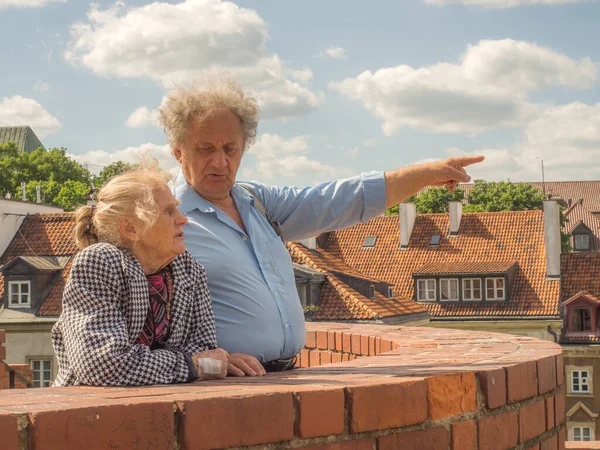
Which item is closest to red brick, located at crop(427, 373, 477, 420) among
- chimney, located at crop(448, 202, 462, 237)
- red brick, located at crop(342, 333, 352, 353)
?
red brick, located at crop(342, 333, 352, 353)

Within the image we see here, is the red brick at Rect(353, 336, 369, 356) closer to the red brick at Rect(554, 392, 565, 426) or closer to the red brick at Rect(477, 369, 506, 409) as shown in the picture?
the red brick at Rect(554, 392, 565, 426)

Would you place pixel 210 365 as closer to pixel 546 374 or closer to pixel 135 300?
pixel 135 300

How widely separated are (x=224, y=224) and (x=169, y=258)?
60 centimetres

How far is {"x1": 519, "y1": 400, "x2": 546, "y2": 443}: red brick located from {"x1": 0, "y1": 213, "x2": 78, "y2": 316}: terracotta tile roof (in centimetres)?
2910

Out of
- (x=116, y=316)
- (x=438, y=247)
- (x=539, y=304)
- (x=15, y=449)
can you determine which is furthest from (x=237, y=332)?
(x=438, y=247)

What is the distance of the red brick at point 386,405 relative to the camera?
7.75 feet

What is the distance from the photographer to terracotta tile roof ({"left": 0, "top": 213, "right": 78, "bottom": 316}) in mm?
32156

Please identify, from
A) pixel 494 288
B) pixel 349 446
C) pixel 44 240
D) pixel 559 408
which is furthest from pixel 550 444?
pixel 494 288

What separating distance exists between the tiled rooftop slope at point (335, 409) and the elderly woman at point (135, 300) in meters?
0.21

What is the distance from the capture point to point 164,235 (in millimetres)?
3035

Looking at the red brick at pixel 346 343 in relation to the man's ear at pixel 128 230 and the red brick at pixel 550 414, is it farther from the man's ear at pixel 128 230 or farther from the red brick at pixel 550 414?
the man's ear at pixel 128 230

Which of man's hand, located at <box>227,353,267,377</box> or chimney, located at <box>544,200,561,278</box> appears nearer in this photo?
man's hand, located at <box>227,353,267,377</box>

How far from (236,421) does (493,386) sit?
898 mm

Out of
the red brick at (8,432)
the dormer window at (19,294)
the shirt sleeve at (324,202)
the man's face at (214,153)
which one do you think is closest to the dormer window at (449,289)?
the dormer window at (19,294)
